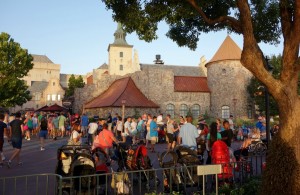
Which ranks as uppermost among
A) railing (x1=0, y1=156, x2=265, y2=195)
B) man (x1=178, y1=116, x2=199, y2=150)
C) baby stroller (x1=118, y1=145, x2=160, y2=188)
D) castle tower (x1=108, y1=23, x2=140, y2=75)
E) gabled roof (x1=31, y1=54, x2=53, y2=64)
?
gabled roof (x1=31, y1=54, x2=53, y2=64)

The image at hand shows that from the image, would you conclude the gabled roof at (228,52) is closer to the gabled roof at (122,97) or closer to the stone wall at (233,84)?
the stone wall at (233,84)

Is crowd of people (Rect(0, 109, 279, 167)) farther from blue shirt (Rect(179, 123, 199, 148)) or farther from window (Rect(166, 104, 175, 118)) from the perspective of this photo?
window (Rect(166, 104, 175, 118))

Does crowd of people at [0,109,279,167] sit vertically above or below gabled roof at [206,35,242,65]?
below

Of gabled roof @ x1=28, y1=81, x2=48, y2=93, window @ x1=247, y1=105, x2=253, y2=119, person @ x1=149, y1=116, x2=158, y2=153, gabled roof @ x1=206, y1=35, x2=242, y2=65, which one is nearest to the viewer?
person @ x1=149, y1=116, x2=158, y2=153

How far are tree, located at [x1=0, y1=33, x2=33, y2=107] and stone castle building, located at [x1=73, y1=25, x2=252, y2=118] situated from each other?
298 inches

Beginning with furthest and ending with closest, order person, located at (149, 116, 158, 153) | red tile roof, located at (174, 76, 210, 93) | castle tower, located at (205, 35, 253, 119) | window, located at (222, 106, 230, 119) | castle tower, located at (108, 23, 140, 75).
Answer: castle tower, located at (108, 23, 140, 75)
red tile roof, located at (174, 76, 210, 93)
window, located at (222, 106, 230, 119)
castle tower, located at (205, 35, 253, 119)
person, located at (149, 116, 158, 153)

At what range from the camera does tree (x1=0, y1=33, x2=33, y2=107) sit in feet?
123

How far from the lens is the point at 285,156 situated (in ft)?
16.4

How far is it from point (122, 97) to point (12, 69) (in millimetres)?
15893

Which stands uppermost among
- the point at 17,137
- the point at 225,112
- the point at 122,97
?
the point at 122,97

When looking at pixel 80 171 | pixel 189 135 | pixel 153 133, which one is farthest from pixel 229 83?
pixel 80 171

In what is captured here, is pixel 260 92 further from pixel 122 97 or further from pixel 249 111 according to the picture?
pixel 122 97

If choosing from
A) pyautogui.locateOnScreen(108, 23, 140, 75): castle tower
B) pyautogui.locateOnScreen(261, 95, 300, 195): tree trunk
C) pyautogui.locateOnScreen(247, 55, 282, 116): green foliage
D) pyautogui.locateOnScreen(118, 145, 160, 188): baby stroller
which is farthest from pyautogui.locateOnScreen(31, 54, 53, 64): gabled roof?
pyautogui.locateOnScreen(261, 95, 300, 195): tree trunk

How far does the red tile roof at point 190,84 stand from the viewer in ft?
132
